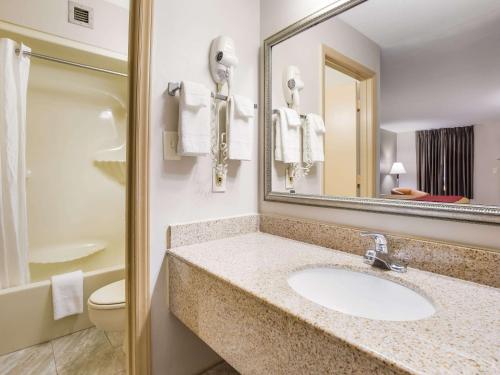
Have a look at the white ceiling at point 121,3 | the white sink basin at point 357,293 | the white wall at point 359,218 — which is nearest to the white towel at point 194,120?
the white wall at point 359,218

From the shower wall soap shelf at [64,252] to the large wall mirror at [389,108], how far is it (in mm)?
1777

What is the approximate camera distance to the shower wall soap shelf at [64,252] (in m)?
2.09

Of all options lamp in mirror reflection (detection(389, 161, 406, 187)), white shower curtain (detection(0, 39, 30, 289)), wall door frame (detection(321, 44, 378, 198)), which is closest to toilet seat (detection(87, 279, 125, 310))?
white shower curtain (detection(0, 39, 30, 289))

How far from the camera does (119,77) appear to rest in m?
2.28

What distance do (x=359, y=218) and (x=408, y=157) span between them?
28 centimetres

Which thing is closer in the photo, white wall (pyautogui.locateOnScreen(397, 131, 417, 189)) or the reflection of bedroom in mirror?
the reflection of bedroom in mirror

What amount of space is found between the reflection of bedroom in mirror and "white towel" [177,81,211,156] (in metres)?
0.40

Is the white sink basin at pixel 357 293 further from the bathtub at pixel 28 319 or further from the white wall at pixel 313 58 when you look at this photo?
the bathtub at pixel 28 319

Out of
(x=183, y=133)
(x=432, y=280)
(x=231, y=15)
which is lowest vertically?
(x=432, y=280)

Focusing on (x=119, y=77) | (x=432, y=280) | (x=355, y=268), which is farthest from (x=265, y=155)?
(x=119, y=77)

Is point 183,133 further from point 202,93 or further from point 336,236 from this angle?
point 336,236

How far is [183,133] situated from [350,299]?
2.75 feet

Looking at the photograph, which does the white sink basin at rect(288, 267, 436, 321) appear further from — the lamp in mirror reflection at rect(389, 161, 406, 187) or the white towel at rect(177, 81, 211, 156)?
the white towel at rect(177, 81, 211, 156)

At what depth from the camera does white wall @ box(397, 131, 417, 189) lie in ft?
3.02
